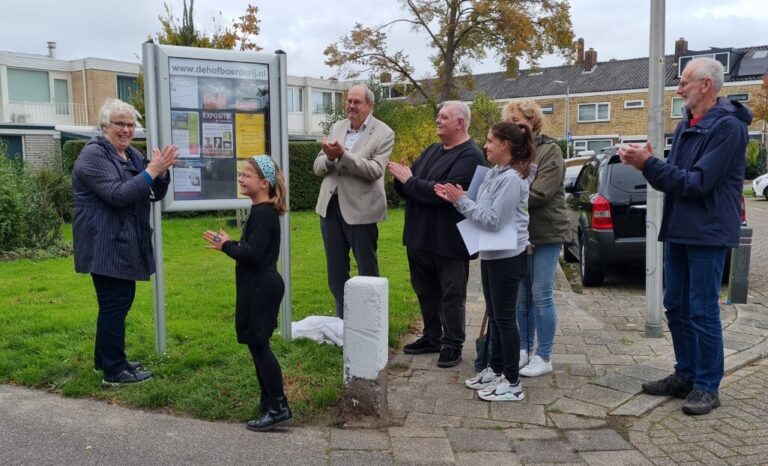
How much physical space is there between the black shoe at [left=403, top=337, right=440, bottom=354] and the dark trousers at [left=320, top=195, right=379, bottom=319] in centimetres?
65

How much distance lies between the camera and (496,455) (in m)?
3.56

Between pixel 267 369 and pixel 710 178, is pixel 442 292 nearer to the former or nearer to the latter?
pixel 267 369

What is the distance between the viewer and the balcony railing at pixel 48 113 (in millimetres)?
33625

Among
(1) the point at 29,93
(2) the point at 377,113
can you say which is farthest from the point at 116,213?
(1) the point at 29,93

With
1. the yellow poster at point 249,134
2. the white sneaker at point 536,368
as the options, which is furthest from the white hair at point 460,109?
the white sneaker at point 536,368

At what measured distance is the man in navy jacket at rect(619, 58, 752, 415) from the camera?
3914 mm

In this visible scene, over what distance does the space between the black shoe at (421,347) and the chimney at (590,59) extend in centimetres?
5258

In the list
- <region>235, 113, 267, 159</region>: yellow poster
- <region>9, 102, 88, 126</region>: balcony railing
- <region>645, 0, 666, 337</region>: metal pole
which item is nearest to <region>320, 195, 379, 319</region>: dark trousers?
<region>235, 113, 267, 159</region>: yellow poster

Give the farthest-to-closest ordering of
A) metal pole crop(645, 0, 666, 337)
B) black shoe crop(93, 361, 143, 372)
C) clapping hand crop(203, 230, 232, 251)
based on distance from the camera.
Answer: metal pole crop(645, 0, 666, 337), black shoe crop(93, 361, 143, 372), clapping hand crop(203, 230, 232, 251)

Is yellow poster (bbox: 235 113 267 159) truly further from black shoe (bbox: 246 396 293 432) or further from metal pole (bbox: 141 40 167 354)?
black shoe (bbox: 246 396 293 432)

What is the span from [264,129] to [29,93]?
115 feet

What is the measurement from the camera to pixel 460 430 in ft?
12.8

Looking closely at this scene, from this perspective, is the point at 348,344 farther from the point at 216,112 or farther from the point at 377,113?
the point at 377,113

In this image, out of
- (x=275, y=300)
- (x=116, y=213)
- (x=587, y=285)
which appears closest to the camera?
(x=275, y=300)
